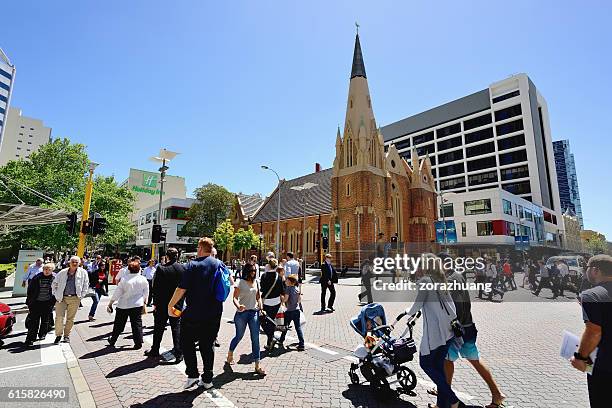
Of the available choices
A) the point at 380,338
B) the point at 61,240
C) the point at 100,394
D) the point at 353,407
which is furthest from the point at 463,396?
the point at 61,240

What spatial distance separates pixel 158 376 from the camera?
502cm

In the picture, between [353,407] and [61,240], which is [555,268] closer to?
[353,407]

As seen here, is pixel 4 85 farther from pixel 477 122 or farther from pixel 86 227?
pixel 477 122

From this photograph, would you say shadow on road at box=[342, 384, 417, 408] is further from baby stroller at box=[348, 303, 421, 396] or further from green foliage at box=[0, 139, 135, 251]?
green foliage at box=[0, 139, 135, 251]

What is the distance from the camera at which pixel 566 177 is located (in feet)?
438

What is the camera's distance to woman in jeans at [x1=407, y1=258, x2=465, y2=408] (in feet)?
12.0

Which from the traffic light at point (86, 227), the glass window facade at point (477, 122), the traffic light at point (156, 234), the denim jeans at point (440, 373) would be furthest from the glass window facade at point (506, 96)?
the denim jeans at point (440, 373)

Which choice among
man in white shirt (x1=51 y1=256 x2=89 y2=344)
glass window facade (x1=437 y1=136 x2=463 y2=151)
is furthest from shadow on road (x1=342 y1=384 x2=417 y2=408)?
glass window facade (x1=437 y1=136 x2=463 y2=151)

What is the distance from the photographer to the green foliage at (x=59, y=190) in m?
24.6

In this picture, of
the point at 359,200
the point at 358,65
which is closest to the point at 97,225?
the point at 359,200

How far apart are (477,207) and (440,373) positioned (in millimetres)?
51518

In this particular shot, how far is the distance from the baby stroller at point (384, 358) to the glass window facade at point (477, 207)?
1961 inches

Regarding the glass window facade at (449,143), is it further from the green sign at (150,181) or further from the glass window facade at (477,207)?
the green sign at (150,181)

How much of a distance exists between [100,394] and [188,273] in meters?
2.08
